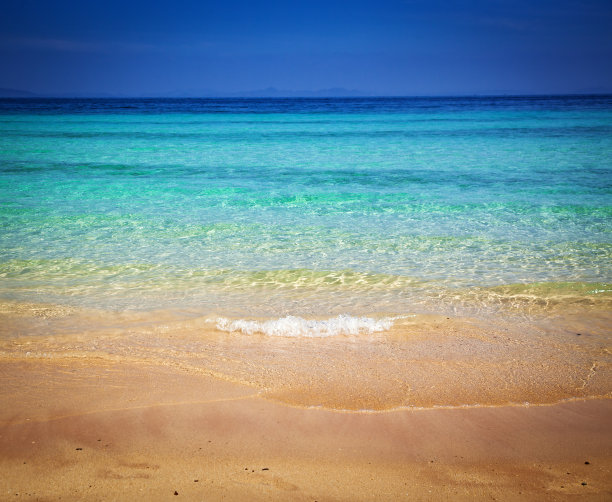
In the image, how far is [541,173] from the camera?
14727 mm

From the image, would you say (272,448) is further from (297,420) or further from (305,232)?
(305,232)

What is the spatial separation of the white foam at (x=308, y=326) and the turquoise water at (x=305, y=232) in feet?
1.44

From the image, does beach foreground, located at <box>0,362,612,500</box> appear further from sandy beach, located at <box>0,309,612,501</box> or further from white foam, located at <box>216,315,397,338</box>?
white foam, located at <box>216,315,397,338</box>

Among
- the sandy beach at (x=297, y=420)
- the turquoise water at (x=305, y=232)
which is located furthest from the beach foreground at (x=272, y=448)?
the turquoise water at (x=305, y=232)

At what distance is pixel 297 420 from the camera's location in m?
3.23

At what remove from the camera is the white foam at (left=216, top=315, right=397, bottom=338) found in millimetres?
4648

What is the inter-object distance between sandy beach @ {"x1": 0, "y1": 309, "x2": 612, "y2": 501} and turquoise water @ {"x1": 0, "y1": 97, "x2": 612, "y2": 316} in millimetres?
1108

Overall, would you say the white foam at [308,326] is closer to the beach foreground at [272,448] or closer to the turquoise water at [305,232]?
the turquoise water at [305,232]

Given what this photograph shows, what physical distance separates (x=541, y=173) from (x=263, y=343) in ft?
43.5

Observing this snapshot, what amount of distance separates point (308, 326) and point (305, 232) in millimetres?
3922

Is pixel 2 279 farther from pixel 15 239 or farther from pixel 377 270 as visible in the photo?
pixel 377 270

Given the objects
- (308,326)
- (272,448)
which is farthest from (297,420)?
(308,326)

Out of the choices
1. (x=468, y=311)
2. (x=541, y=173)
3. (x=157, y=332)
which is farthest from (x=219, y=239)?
(x=541, y=173)

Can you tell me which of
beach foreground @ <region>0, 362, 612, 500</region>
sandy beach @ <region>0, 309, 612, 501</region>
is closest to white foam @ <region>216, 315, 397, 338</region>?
sandy beach @ <region>0, 309, 612, 501</region>
